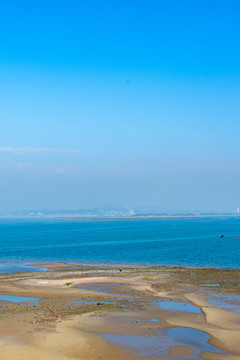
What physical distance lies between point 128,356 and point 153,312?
11.4 m

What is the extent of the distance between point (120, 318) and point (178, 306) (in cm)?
722

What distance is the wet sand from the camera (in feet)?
83.5

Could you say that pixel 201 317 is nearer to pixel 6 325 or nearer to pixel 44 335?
pixel 44 335

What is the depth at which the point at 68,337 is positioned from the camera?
2792cm

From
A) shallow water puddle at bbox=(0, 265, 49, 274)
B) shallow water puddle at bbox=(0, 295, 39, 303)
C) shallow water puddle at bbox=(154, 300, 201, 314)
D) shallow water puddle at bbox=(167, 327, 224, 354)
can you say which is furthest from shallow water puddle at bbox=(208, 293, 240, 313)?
shallow water puddle at bbox=(0, 265, 49, 274)

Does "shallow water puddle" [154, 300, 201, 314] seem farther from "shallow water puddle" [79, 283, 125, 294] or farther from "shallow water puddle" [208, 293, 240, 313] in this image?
"shallow water puddle" [79, 283, 125, 294]

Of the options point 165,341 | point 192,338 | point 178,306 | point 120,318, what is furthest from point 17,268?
point 192,338

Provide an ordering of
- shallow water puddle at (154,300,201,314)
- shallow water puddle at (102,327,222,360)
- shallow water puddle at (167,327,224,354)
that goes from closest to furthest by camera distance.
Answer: shallow water puddle at (102,327,222,360) → shallow water puddle at (167,327,224,354) → shallow water puddle at (154,300,201,314)

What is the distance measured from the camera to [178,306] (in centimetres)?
3812

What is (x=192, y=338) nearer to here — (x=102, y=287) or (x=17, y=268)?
(x=102, y=287)

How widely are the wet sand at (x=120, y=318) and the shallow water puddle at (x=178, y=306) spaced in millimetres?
90

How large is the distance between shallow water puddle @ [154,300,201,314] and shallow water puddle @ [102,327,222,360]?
20.4 ft

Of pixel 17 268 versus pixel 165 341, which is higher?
pixel 165 341

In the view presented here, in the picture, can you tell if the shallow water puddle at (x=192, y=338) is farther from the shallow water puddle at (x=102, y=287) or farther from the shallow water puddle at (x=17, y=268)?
the shallow water puddle at (x=17, y=268)
